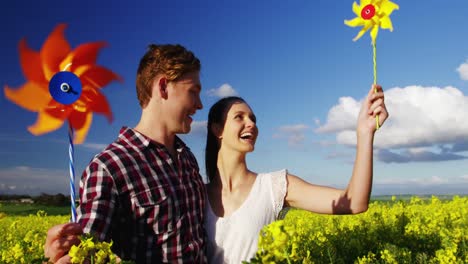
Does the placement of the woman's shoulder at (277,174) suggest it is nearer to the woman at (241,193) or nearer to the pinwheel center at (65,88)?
the woman at (241,193)

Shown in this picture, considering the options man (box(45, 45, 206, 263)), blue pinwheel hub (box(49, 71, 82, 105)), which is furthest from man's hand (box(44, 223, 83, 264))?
blue pinwheel hub (box(49, 71, 82, 105))

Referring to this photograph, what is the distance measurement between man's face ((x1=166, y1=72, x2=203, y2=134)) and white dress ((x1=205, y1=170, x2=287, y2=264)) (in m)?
0.59

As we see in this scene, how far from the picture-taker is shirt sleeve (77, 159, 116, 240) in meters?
2.34

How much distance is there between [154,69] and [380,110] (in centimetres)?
131

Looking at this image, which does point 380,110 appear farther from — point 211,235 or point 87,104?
point 87,104

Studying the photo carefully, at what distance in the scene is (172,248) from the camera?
2.59 metres

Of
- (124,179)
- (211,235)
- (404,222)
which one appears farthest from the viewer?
(404,222)

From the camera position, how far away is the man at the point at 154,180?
2.46 meters

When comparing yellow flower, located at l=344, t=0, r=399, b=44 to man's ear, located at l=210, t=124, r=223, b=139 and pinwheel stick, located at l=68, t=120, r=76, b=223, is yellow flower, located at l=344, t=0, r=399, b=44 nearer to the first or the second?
man's ear, located at l=210, t=124, r=223, b=139

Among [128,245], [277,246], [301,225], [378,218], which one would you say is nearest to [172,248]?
[128,245]

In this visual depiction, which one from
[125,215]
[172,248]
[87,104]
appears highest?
[87,104]

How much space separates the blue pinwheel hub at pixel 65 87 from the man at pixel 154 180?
0.33m

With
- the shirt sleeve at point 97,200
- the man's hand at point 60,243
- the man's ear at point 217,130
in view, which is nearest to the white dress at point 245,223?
the man's ear at point 217,130

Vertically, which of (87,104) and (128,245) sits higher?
(87,104)
